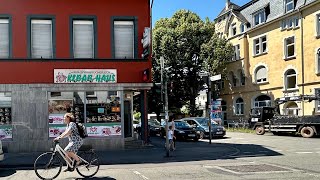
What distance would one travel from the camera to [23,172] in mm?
11977

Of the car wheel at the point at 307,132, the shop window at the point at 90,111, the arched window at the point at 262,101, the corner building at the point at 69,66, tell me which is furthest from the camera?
the arched window at the point at 262,101

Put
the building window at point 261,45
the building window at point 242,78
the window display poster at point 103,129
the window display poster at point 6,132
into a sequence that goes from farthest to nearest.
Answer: the building window at point 242,78, the building window at point 261,45, the window display poster at point 103,129, the window display poster at point 6,132

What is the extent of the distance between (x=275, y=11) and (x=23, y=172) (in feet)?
110

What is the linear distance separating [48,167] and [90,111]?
27.9 feet

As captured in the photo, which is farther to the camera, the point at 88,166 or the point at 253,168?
the point at 253,168

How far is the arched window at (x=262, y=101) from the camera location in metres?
39.6

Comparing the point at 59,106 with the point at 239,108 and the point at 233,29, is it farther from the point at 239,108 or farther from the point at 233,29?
the point at 233,29

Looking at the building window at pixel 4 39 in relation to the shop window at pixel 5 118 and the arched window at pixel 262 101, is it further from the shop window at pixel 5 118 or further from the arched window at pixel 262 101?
the arched window at pixel 262 101

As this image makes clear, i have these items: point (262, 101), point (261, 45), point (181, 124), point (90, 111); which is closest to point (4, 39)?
point (90, 111)

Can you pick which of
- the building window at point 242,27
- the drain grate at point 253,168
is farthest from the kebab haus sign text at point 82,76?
the building window at point 242,27

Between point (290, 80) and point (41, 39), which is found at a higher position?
point (41, 39)

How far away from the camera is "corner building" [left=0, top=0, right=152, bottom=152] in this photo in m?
18.1

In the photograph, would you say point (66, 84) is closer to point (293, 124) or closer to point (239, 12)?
point (293, 124)

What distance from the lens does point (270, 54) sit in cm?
3941
